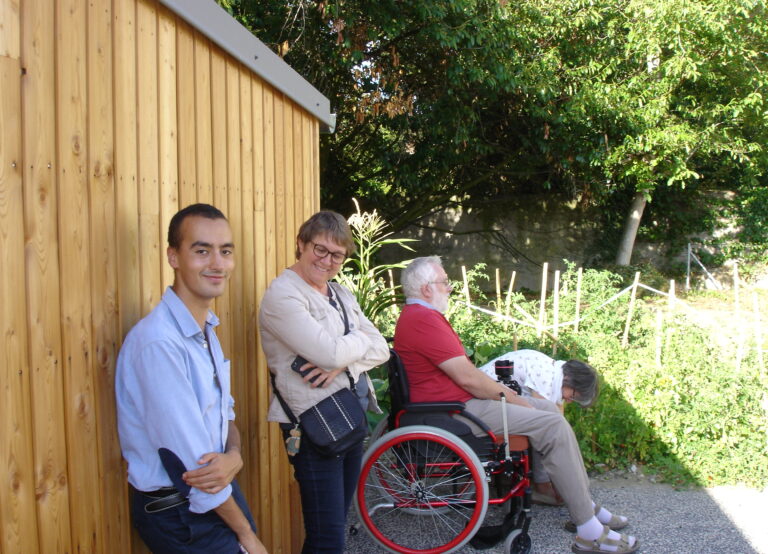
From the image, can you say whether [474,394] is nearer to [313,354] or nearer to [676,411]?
[313,354]

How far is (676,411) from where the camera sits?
16.1 feet

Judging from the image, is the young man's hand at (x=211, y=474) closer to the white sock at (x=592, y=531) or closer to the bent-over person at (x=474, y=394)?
the bent-over person at (x=474, y=394)

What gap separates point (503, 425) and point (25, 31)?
2676 mm

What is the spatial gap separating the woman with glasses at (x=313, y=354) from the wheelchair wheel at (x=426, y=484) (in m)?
0.76

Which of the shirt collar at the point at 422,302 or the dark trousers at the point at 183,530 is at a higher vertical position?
the shirt collar at the point at 422,302

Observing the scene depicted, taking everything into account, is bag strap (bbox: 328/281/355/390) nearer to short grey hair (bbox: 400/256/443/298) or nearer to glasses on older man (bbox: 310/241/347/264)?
glasses on older man (bbox: 310/241/347/264)

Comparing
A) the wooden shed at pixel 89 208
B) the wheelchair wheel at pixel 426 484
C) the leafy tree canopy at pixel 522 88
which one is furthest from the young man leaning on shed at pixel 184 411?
the leafy tree canopy at pixel 522 88

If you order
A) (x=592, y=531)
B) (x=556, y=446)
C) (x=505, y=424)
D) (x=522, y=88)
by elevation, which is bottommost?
(x=592, y=531)

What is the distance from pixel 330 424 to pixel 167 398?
0.87 meters

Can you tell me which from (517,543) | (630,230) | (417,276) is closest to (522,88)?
(630,230)

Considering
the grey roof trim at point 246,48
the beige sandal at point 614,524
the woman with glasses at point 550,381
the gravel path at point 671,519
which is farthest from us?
the woman with glasses at point 550,381

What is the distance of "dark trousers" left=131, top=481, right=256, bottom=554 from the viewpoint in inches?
70.1

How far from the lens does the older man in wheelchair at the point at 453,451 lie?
3.42 meters

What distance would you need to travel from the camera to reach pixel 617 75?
36.2ft
